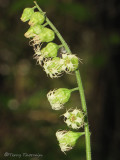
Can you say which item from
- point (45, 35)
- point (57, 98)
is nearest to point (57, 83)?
point (57, 98)

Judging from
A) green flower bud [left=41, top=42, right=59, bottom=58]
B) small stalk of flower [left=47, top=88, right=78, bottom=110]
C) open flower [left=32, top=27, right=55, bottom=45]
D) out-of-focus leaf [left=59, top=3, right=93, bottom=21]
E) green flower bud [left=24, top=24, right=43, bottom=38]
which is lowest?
small stalk of flower [left=47, top=88, right=78, bottom=110]

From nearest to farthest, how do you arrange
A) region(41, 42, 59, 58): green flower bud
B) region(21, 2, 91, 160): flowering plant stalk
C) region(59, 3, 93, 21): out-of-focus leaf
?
region(21, 2, 91, 160): flowering plant stalk < region(41, 42, 59, 58): green flower bud < region(59, 3, 93, 21): out-of-focus leaf

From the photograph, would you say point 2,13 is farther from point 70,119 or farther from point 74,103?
point 70,119

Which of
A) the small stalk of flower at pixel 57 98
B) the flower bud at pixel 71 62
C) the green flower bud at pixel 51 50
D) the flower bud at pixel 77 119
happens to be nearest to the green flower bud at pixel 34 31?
the green flower bud at pixel 51 50

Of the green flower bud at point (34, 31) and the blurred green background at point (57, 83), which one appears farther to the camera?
the blurred green background at point (57, 83)

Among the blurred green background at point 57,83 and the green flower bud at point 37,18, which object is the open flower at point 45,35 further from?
the blurred green background at point 57,83

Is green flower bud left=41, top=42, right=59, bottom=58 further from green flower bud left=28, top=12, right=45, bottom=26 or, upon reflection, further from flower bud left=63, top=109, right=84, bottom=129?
flower bud left=63, top=109, right=84, bottom=129

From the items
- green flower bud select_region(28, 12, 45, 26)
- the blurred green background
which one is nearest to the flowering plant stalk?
green flower bud select_region(28, 12, 45, 26)
